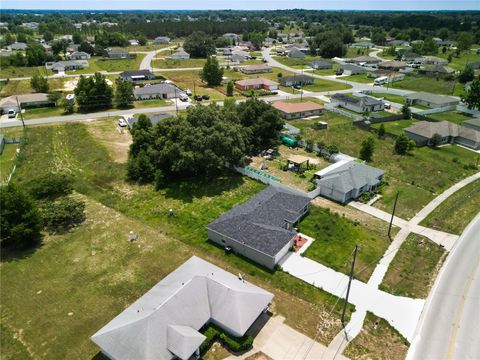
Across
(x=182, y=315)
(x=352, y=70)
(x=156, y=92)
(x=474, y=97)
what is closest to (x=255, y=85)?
(x=156, y=92)

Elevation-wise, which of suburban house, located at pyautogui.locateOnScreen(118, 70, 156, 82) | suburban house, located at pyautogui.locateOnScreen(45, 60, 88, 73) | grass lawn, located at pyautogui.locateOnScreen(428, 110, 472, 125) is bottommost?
grass lawn, located at pyautogui.locateOnScreen(428, 110, 472, 125)

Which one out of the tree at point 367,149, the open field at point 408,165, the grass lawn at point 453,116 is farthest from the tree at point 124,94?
the grass lawn at point 453,116

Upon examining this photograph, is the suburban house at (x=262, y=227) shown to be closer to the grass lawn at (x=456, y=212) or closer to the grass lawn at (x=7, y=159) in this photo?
the grass lawn at (x=456, y=212)

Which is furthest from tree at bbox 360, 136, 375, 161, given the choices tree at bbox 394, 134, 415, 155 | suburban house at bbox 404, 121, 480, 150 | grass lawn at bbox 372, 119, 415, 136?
grass lawn at bbox 372, 119, 415, 136

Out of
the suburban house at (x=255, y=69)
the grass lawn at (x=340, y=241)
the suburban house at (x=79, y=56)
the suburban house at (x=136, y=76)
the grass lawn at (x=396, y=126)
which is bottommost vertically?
the grass lawn at (x=340, y=241)

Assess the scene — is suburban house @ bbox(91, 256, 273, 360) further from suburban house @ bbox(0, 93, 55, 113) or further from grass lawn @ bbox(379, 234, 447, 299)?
suburban house @ bbox(0, 93, 55, 113)

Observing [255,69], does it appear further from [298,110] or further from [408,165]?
[408,165]
